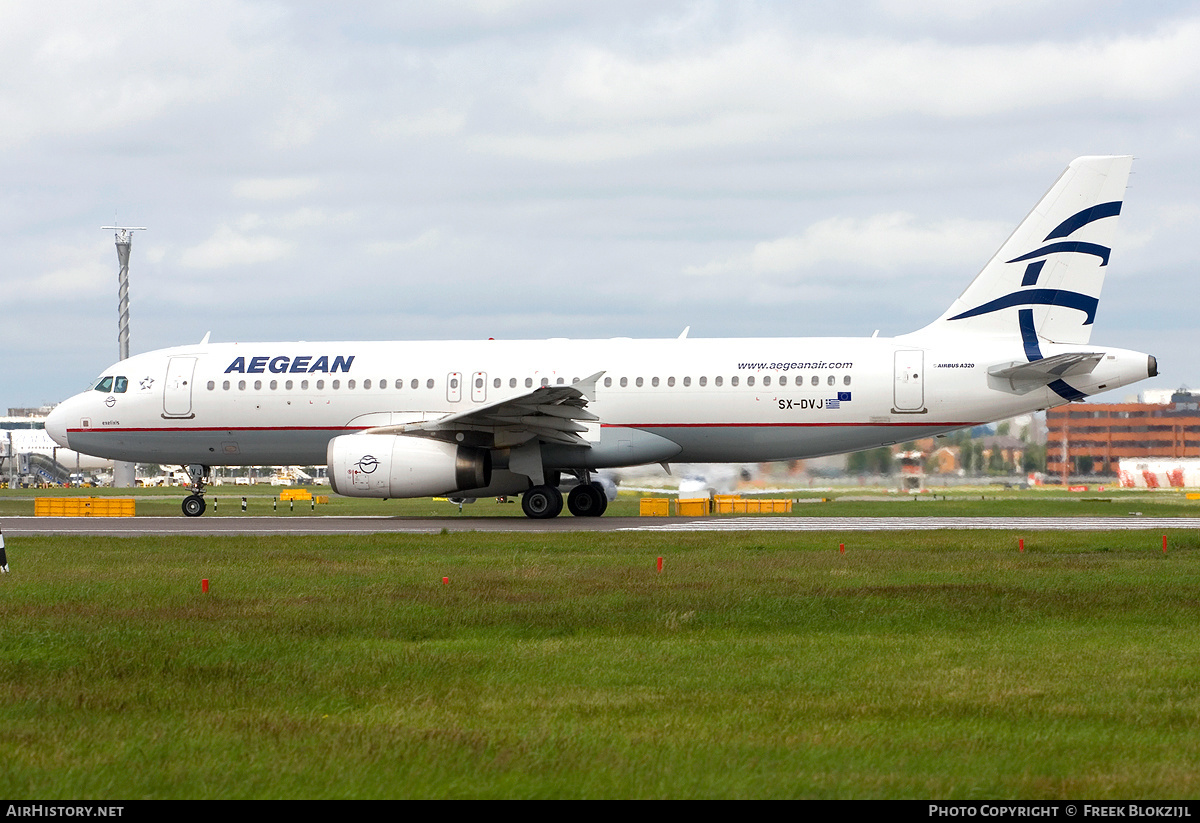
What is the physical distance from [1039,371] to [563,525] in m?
10.2

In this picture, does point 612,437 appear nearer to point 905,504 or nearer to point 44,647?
point 905,504

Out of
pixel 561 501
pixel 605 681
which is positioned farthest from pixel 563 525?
pixel 605 681

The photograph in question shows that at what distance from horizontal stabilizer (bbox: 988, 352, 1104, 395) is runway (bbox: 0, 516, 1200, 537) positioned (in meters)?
2.80

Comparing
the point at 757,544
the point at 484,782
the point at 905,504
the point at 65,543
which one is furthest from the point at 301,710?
the point at 905,504

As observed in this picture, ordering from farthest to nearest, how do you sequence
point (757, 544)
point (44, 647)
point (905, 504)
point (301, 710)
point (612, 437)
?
point (905, 504)
point (612, 437)
point (757, 544)
point (44, 647)
point (301, 710)

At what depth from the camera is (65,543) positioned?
21.9 meters

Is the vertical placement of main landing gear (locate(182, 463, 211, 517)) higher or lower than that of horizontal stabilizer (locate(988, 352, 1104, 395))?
lower

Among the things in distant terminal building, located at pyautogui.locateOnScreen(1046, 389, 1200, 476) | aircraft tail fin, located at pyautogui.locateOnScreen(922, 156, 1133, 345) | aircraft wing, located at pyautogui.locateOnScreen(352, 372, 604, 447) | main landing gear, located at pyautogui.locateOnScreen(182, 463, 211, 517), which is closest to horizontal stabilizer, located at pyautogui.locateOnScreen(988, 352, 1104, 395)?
aircraft tail fin, located at pyautogui.locateOnScreen(922, 156, 1133, 345)

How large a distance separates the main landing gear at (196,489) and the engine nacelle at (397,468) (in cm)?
666

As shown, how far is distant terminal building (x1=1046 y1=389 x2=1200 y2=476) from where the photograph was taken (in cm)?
3597

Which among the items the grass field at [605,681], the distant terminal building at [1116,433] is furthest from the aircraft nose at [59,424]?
the distant terminal building at [1116,433]

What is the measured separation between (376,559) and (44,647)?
26.5 feet

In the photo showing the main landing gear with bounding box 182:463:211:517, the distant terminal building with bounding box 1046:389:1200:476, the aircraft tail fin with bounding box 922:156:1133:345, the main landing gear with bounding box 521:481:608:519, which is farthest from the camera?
the distant terminal building with bounding box 1046:389:1200:476

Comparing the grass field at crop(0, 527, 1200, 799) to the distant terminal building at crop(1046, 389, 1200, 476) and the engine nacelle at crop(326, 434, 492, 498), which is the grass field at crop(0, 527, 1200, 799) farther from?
the distant terminal building at crop(1046, 389, 1200, 476)
